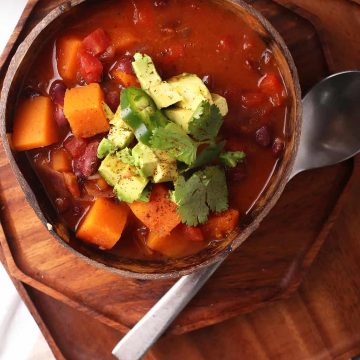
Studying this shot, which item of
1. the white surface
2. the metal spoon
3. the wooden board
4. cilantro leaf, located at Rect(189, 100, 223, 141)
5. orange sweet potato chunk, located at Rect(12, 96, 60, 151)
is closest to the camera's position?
cilantro leaf, located at Rect(189, 100, 223, 141)

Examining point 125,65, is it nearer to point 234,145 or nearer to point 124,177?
point 124,177

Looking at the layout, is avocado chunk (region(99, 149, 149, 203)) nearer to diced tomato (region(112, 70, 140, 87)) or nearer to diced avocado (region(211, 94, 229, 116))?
diced tomato (region(112, 70, 140, 87))

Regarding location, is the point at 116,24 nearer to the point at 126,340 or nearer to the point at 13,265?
the point at 13,265

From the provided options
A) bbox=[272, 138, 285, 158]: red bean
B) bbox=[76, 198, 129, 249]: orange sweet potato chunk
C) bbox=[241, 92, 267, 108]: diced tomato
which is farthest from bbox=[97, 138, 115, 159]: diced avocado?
bbox=[272, 138, 285, 158]: red bean

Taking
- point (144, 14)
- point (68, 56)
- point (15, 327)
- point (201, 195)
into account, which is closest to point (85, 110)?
point (68, 56)

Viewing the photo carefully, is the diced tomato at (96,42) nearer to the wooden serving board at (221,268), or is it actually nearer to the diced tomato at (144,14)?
the diced tomato at (144,14)

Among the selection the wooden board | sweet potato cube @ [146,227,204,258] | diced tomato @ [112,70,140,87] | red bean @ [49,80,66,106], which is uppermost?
red bean @ [49,80,66,106]

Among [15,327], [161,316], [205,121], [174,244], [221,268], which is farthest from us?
[15,327]
